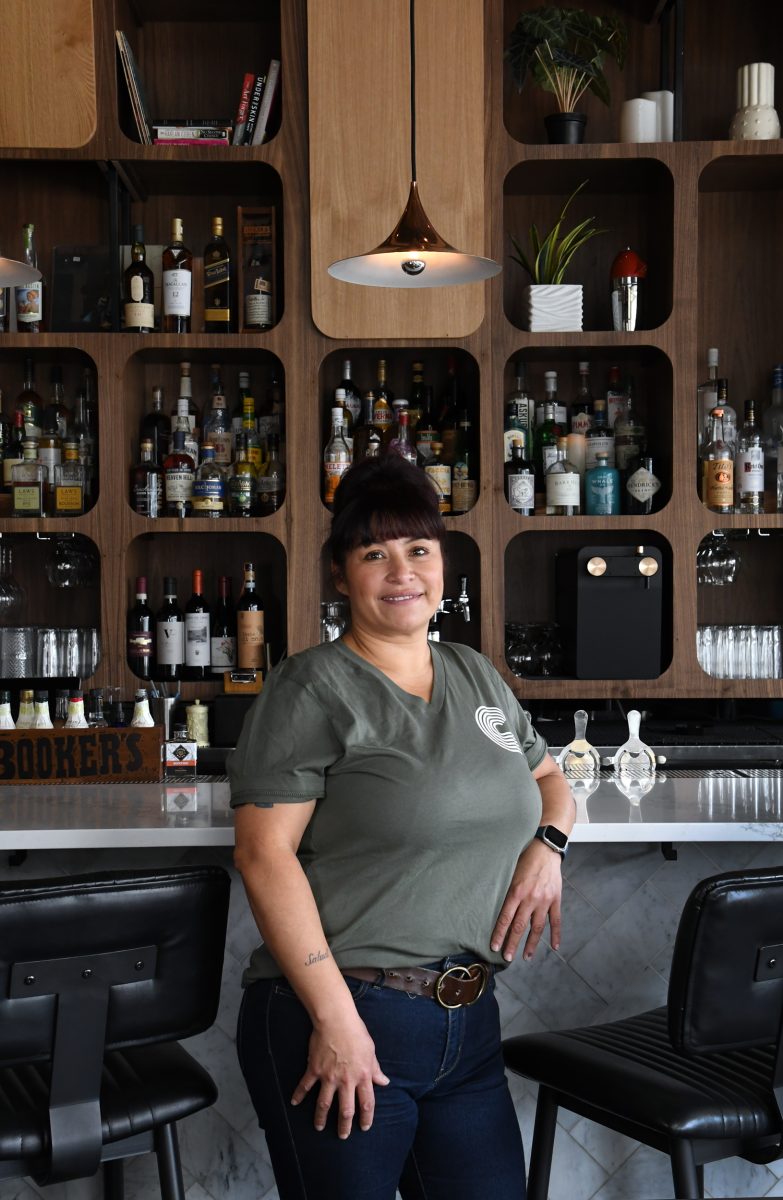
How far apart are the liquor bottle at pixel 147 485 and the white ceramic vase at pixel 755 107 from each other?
176cm

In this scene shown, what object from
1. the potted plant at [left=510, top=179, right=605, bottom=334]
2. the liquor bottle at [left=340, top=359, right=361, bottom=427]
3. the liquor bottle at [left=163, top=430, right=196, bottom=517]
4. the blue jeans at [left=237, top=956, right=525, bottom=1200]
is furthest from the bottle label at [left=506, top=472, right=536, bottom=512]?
the blue jeans at [left=237, top=956, right=525, bottom=1200]

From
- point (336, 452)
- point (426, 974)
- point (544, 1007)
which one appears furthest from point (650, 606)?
point (426, 974)

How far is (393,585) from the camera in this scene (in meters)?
1.56

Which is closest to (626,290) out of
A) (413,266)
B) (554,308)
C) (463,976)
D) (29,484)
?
(554,308)

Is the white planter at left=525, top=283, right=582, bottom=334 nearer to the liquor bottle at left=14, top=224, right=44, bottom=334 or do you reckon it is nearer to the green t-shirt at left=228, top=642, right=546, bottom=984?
the liquor bottle at left=14, top=224, right=44, bottom=334

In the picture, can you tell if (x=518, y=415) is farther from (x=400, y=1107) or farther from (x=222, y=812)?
(x=400, y=1107)

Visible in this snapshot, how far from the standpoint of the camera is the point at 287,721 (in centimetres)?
144

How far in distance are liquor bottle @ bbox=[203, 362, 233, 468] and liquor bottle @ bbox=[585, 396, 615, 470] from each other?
0.99 metres

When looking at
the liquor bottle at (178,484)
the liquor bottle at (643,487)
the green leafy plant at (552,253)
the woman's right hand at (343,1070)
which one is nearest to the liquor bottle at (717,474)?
the liquor bottle at (643,487)

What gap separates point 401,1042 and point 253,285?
2276 millimetres

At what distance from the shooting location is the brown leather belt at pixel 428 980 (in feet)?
4.66

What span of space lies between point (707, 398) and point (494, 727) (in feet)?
6.59

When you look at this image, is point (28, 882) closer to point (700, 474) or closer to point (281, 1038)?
point (281, 1038)

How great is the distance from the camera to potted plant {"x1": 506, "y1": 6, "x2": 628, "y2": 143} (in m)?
3.05
